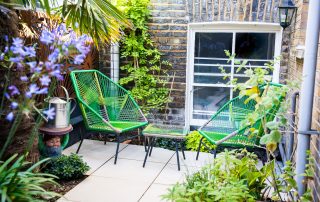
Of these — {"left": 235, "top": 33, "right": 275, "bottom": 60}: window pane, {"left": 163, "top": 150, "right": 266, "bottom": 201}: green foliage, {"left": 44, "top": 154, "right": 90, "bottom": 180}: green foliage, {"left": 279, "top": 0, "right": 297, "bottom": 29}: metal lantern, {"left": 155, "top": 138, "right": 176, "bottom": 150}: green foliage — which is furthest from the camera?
{"left": 155, "top": 138, "right": 176, "bottom": 150}: green foliage

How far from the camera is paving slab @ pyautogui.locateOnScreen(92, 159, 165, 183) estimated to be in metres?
3.79

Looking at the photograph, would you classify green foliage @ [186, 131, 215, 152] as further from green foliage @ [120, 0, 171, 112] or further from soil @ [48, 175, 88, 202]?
soil @ [48, 175, 88, 202]

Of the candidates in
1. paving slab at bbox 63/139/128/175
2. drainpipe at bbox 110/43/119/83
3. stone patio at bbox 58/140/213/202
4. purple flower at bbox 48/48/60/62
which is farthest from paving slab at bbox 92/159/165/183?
purple flower at bbox 48/48/60/62

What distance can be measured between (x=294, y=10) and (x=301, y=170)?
2.30m

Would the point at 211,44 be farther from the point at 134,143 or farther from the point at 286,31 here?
the point at 134,143

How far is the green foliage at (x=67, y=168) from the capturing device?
11.5 feet

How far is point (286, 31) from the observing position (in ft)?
14.9

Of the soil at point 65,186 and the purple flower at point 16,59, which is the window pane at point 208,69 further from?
the purple flower at point 16,59

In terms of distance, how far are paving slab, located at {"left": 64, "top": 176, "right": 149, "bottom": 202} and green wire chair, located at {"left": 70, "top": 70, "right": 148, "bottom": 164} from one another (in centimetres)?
71

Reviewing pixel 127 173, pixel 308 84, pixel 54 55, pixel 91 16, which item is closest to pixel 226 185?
pixel 308 84

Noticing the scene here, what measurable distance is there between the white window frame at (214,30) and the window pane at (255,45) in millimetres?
62

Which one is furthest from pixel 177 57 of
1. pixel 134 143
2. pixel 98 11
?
pixel 98 11

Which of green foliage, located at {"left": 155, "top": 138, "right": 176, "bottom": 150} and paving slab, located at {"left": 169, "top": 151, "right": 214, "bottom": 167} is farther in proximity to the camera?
green foliage, located at {"left": 155, "top": 138, "right": 176, "bottom": 150}

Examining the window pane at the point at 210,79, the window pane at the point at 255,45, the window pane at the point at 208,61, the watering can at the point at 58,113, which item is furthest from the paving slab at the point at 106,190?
the window pane at the point at 255,45
